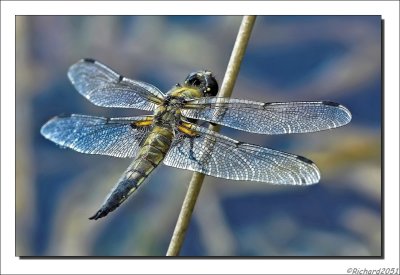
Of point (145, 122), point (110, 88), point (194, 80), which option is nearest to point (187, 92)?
point (194, 80)

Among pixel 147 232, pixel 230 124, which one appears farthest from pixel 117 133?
pixel 147 232

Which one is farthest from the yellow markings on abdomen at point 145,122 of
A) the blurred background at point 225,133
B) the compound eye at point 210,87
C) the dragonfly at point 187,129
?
the blurred background at point 225,133

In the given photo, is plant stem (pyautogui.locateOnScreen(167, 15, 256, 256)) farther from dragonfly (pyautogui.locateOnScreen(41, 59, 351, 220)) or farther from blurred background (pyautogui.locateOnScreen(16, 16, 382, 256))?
blurred background (pyautogui.locateOnScreen(16, 16, 382, 256))

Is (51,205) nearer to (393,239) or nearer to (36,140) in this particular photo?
(36,140)

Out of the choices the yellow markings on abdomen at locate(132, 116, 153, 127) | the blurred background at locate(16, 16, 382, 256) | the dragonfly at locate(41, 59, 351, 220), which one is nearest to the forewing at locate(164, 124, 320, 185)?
the dragonfly at locate(41, 59, 351, 220)

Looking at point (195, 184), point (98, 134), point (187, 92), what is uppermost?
point (187, 92)

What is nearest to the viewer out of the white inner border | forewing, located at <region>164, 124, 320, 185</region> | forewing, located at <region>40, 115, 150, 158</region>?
forewing, located at <region>164, 124, 320, 185</region>

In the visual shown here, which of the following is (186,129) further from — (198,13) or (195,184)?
(198,13)
